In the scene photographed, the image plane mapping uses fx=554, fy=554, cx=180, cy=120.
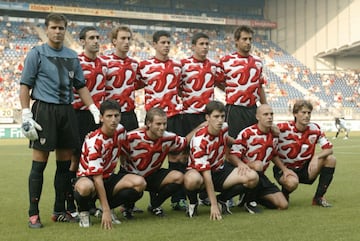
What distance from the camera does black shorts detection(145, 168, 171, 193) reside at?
207 inches

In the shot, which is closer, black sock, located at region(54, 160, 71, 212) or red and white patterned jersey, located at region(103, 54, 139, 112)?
black sock, located at region(54, 160, 71, 212)

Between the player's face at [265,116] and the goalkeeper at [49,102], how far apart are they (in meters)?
1.64

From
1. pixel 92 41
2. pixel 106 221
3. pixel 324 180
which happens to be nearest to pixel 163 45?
pixel 92 41

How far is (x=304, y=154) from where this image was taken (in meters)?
5.88

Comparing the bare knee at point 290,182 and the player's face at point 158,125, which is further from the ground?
the player's face at point 158,125

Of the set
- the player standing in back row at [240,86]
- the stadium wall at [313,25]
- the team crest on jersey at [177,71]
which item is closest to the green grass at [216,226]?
the player standing in back row at [240,86]

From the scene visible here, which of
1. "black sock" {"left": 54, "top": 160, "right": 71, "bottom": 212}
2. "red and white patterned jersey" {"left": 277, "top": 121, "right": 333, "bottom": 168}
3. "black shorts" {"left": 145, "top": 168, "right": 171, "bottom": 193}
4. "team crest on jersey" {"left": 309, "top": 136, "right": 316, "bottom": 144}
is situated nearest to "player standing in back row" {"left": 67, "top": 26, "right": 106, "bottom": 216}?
"black sock" {"left": 54, "top": 160, "right": 71, "bottom": 212}

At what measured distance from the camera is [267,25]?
138 feet

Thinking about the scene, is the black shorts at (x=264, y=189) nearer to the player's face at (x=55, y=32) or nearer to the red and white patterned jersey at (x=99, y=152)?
the red and white patterned jersey at (x=99, y=152)

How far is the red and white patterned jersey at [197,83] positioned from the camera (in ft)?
19.6

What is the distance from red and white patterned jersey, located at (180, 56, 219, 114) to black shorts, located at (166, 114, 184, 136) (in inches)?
5.6

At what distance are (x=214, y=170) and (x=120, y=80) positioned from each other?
53.5 inches

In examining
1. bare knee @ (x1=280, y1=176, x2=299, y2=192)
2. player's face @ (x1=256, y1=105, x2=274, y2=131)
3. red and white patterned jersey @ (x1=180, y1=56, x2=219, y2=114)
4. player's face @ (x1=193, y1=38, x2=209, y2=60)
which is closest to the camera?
player's face @ (x1=256, y1=105, x2=274, y2=131)

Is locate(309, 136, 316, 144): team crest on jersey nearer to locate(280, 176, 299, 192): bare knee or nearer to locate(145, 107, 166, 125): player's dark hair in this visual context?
locate(280, 176, 299, 192): bare knee
